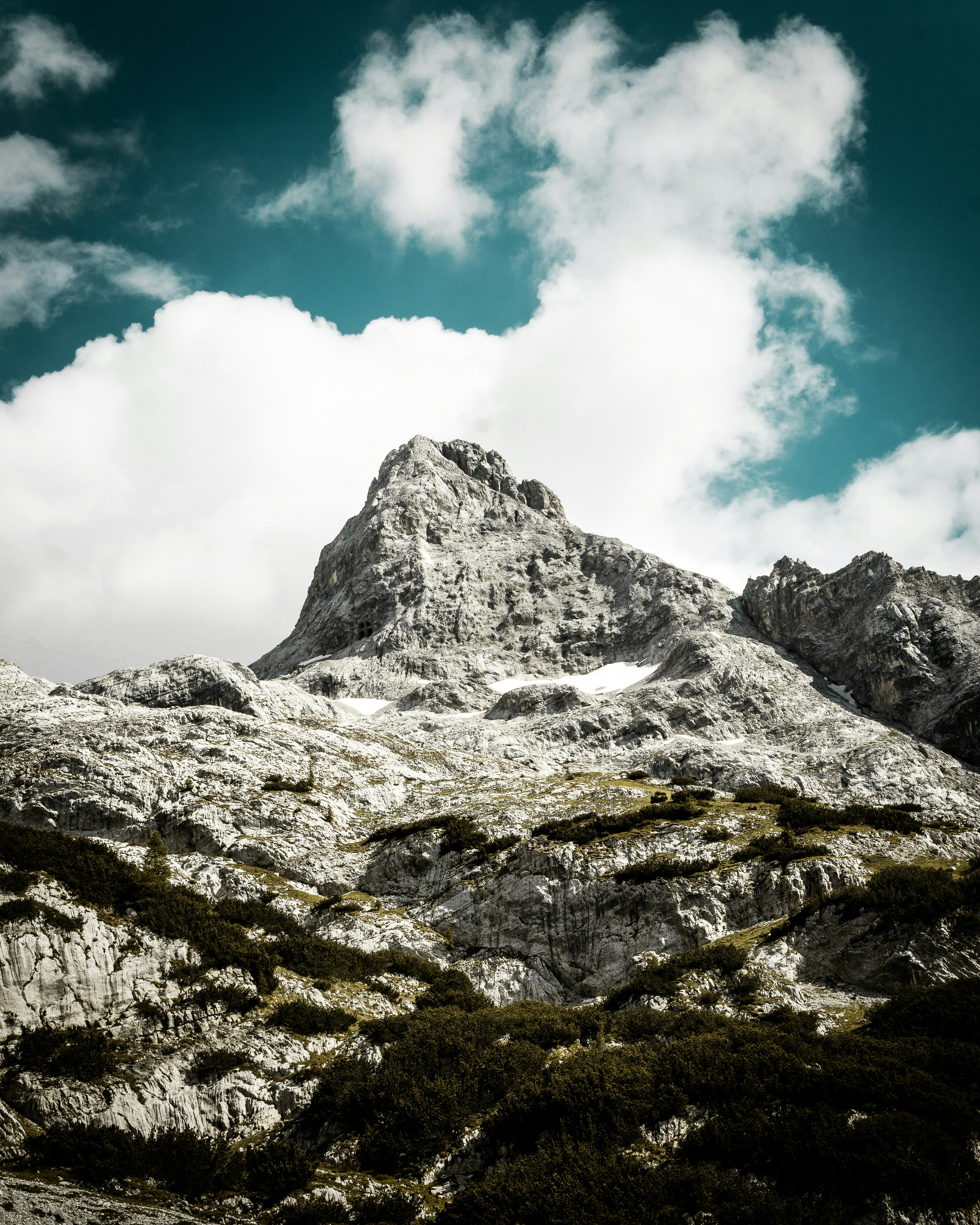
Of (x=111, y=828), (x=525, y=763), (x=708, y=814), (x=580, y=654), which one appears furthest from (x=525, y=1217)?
(x=580, y=654)

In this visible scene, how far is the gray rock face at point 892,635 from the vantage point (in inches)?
4483

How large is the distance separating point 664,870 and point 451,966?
1211cm

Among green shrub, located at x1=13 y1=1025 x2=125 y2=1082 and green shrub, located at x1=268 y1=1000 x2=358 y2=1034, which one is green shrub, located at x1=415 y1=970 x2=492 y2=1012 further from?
green shrub, located at x1=13 y1=1025 x2=125 y2=1082

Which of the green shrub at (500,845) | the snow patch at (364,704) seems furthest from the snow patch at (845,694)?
the green shrub at (500,845)

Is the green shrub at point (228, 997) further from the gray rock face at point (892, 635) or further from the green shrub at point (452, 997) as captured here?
the gray rock face at point (892, 635)

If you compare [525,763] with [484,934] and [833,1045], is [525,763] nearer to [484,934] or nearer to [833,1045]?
[484,934]

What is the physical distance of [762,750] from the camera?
95.4 m

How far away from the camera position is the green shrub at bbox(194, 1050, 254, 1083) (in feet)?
68.2

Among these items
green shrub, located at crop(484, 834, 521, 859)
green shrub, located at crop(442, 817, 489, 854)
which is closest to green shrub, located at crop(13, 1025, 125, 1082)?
green shrub, located at crop(484, 834, 521, 859)

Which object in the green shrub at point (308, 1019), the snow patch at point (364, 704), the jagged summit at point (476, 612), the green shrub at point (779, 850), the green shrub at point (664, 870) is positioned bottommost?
the green shrub at point (308, 1019)

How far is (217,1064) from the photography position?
2102cm

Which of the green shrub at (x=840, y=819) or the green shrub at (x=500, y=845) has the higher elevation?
the green shrub at (x=840, y=819)

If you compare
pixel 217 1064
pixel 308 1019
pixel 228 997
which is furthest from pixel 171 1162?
pixel 308 1019

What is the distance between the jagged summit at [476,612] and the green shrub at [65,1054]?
122251mm
